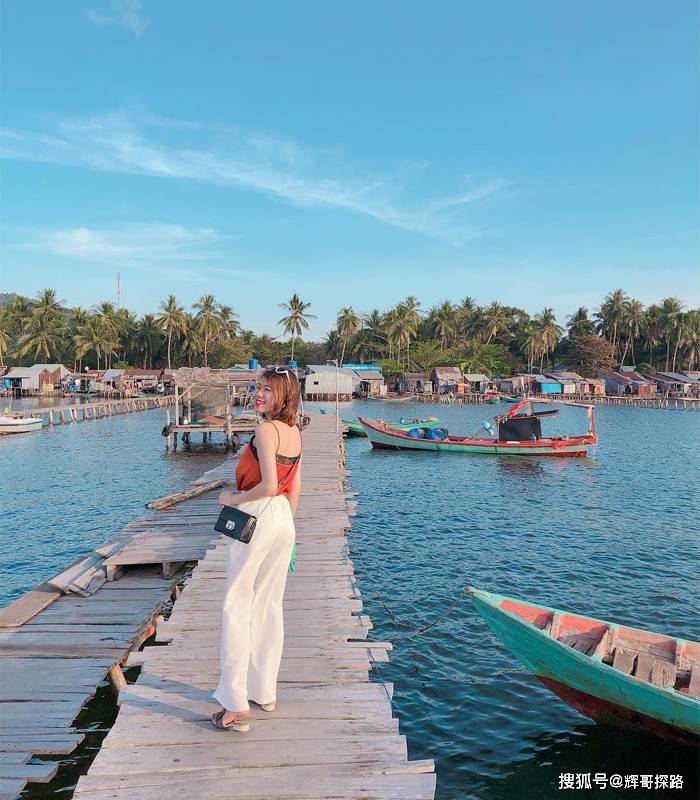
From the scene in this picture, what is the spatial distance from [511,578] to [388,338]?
3254 inches

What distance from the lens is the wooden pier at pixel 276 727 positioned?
14.2 ft

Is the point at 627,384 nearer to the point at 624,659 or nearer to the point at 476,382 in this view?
the point at 476,382

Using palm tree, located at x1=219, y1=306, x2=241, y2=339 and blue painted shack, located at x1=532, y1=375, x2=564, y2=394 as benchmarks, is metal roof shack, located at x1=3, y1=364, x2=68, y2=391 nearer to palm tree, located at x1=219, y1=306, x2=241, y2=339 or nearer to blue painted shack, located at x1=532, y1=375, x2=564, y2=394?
palm tree, located at x1=219, y1=306, x2=241, y2=339

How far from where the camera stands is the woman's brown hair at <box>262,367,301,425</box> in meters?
4.72

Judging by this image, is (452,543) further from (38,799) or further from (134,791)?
(134,791)

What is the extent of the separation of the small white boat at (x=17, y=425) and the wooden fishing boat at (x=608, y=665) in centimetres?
4060

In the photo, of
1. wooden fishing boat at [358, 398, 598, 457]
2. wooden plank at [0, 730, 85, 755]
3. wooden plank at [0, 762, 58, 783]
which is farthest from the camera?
wooden fishing boat at [358, 398, 598, 457]

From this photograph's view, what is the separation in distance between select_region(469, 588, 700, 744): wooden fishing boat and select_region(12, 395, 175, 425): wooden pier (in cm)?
4196

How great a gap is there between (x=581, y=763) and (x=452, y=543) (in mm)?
9295

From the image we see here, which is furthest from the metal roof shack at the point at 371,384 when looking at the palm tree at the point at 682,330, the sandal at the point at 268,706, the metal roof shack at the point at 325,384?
the sandal at the point at 268,706

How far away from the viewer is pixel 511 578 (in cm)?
1379

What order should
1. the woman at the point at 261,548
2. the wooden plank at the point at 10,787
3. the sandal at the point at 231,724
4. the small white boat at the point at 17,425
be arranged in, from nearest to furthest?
the woman at the point at 261,548 → the sandal at the point at 231,724 → the wooden plank at the point at 10,787 → the small white boat at the point at 17,425

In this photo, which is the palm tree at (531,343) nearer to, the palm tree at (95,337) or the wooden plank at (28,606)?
the palm tree at (95,337)

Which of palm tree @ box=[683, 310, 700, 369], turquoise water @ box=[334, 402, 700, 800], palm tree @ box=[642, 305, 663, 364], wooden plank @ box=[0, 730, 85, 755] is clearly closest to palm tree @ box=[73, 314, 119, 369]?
turquoise water @ box=[334, 402, 700, 800]
